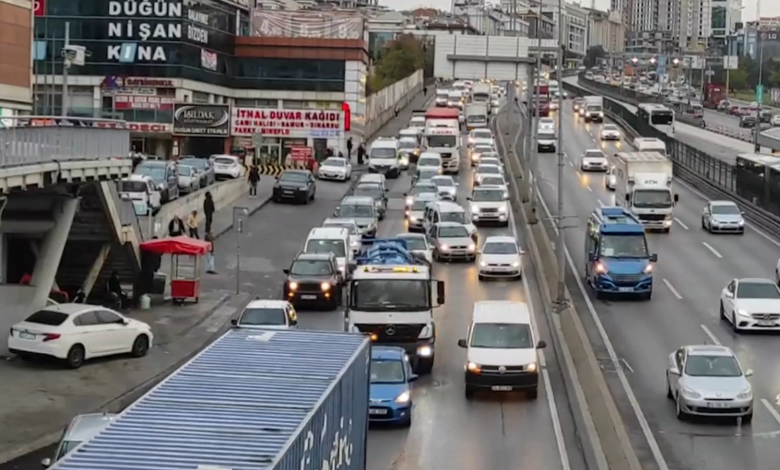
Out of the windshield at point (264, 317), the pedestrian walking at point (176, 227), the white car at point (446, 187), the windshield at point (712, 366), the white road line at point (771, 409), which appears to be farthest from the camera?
the white car at point (446, 187)

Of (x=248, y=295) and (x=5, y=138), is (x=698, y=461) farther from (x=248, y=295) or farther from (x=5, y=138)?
(x=248, y=295)

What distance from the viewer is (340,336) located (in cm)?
1539

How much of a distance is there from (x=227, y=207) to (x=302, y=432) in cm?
4615

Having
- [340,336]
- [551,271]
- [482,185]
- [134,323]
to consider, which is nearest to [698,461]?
[340,336]

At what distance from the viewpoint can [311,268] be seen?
36656mm

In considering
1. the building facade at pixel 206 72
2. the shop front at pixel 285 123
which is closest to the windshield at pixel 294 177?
the building facade at pixel 206 72

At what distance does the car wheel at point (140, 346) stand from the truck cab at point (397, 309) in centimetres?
529

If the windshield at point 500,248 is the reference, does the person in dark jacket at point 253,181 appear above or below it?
above

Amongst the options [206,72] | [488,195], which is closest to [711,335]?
[488,195]

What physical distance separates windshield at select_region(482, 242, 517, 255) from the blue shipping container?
25952 millimetres

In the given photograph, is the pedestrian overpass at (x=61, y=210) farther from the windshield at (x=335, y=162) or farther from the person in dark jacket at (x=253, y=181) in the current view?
the windshield at (x=335, y=162)

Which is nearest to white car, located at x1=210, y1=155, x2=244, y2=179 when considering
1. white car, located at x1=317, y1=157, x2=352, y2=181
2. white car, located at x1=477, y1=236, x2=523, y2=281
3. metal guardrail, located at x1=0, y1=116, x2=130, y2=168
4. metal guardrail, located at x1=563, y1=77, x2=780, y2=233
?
white car, located at x1=317, y1=157, x2=352, y2=181

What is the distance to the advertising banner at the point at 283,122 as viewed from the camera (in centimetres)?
7075

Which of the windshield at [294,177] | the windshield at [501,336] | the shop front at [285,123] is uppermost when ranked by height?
the shop front at [285,123]
